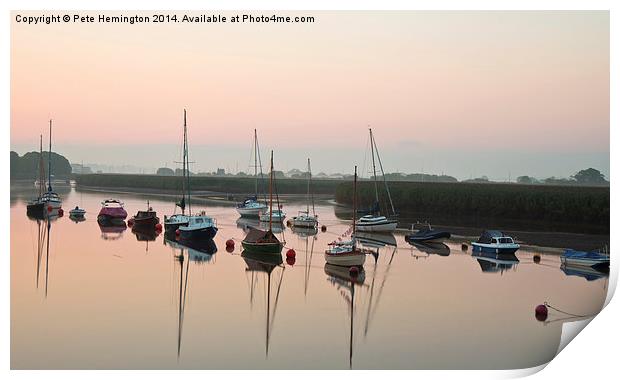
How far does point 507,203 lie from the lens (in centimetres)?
4628

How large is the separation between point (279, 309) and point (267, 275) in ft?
16.9

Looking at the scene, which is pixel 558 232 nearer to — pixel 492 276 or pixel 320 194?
pixel 492 276

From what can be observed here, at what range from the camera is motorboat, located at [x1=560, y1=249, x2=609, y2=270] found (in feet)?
86.3

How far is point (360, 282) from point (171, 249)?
10984 mm

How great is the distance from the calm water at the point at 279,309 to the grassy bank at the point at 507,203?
13.6 metres

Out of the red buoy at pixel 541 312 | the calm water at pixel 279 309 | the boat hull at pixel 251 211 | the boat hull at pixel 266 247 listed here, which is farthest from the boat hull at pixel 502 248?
the boat hull at pixel 251 211

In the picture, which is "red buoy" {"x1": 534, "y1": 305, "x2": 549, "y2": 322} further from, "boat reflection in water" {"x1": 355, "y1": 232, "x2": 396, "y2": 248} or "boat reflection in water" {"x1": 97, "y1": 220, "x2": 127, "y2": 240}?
"boat reflection in water" {"x1": 97, "y1": 220, "x2": 127, "y2": 240}

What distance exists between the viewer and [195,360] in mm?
14367

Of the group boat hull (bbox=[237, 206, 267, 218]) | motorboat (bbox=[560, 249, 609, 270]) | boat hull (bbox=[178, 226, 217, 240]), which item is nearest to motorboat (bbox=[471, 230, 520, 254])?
motorboat (bbox=[560, 249, 609, 270])

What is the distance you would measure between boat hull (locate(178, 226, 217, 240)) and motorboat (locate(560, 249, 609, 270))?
1569cm

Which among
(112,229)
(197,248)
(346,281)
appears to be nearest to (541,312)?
(346,281)

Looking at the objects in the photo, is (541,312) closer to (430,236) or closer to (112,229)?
(430,236)
